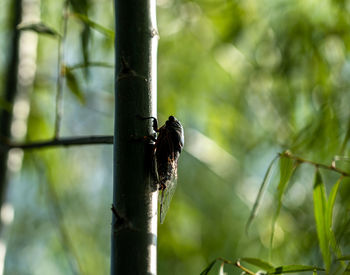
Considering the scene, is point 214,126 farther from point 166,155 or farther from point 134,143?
point 134,143

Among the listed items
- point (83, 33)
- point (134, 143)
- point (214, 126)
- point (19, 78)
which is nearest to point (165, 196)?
point (134, 143)

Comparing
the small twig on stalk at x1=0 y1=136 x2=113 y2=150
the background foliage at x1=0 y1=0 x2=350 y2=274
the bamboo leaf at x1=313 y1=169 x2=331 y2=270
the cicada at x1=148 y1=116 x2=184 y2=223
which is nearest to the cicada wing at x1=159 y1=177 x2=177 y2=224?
the cicada at x1=148 y1=116 x2=184 y2=223

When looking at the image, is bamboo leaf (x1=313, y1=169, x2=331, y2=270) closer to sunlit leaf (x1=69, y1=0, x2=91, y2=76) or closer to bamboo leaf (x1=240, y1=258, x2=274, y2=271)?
bamboo leaf (x1=240, y1=258, x2=274, y2=271)

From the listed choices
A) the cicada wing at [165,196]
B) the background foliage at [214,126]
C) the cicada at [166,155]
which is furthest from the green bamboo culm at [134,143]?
the background foliage at [214,126]

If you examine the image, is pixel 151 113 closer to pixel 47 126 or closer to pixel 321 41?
pixel 321 41

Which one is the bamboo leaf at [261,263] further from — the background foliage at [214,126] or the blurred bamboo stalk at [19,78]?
the blurred bamboo stalk at [19,78]

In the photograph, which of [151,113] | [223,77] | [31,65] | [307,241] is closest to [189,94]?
[223,77]
